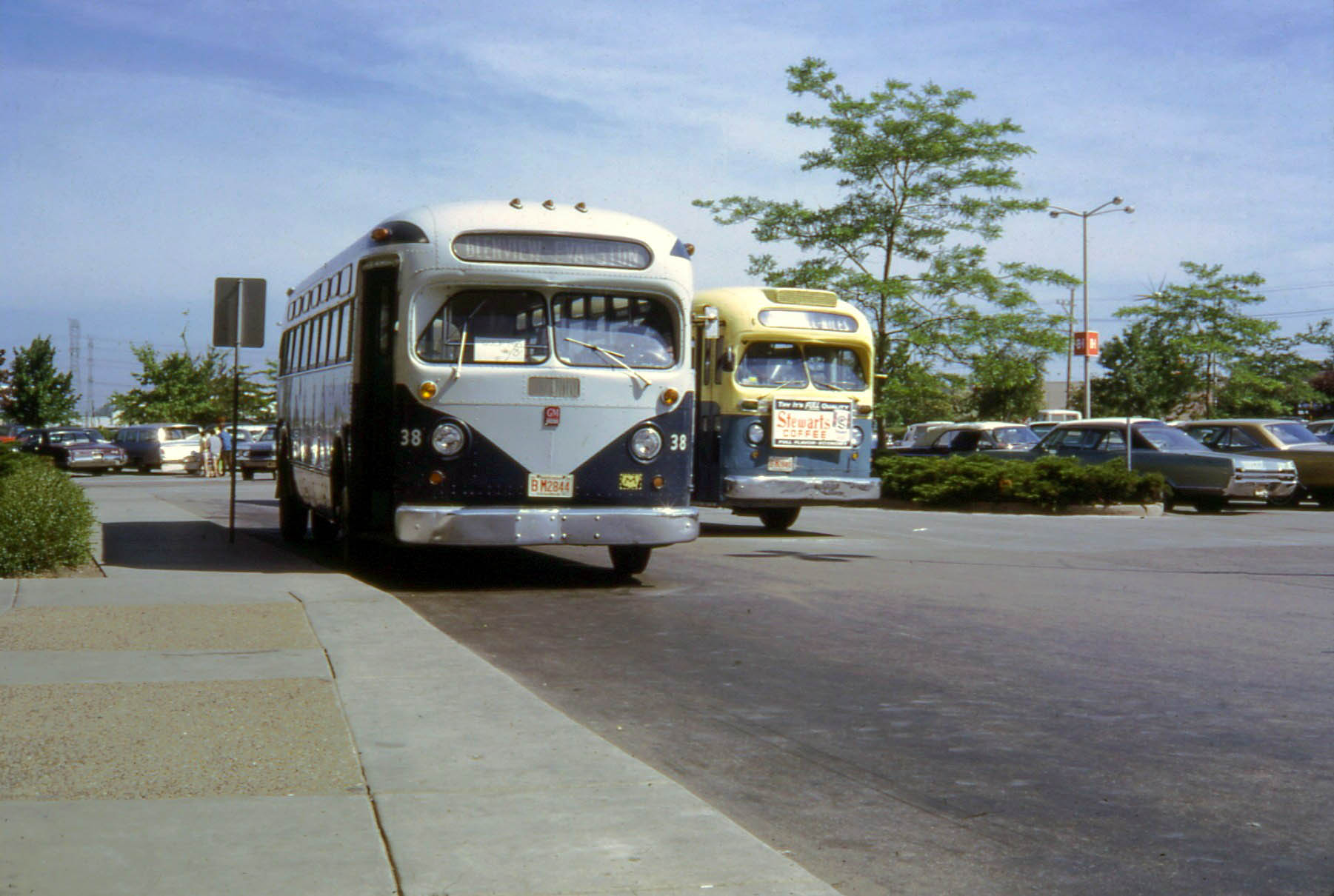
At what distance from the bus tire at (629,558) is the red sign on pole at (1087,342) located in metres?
32.2

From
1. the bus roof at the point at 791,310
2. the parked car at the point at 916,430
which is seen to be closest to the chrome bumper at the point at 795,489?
the bus roof at the point at 791,310

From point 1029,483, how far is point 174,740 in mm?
19632

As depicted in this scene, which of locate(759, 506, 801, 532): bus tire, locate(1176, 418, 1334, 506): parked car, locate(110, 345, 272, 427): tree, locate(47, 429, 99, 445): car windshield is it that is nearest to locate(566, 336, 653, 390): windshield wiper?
locate(759, 506, 801, 532): bus tire

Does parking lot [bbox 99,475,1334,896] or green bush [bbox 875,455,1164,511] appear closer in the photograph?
parking lot [bbox 99,475,1334,896]

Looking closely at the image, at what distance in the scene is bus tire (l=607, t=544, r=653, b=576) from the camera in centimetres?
1251

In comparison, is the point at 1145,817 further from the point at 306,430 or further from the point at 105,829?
the point at 306,430

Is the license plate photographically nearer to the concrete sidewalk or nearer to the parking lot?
the parking lot

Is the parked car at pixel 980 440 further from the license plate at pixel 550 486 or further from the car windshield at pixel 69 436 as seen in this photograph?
the car windshield at pixel 69 436

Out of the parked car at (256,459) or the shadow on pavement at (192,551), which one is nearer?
the shadow on pavement at (192,551)

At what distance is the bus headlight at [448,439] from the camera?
11227mm

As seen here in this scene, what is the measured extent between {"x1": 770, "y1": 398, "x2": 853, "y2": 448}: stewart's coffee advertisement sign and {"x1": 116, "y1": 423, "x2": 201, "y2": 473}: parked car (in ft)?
114

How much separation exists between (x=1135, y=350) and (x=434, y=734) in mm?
61062

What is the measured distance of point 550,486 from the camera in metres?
11.5

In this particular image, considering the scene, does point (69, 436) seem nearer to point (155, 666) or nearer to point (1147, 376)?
point (1147, 376)
